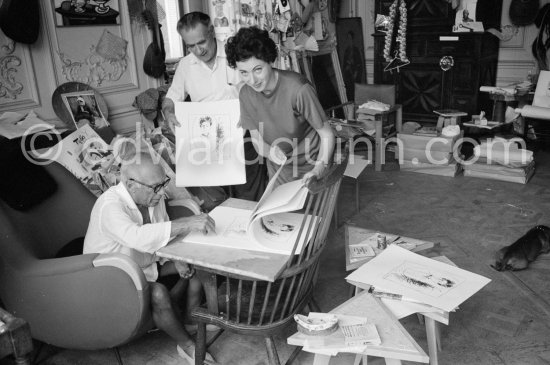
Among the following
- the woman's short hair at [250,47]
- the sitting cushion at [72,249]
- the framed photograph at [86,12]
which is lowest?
Answer: the sitting cushion at [72,249]

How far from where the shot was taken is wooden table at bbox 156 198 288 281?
183 cm

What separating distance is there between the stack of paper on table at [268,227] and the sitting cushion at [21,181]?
3.25 ft

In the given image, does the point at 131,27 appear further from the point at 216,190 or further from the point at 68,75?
the point at 216,190

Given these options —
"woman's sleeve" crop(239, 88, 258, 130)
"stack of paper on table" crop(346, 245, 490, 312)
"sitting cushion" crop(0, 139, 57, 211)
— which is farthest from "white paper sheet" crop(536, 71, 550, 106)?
"sitting cushion" crop(0, 139, 57, 211)

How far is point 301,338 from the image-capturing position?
1.89 metres

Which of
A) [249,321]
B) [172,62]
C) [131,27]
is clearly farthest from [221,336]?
[172,62]

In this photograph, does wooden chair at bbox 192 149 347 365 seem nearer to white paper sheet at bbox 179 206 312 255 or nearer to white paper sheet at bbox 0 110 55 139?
white paper sheet at bbox 179 206 312 255

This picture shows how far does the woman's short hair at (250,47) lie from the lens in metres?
2.44

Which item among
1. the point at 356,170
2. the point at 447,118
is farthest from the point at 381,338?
the point at 447,118

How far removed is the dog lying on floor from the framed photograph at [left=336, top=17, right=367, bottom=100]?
4.23 meters

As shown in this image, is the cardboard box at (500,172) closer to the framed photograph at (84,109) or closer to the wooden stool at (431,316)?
the wooden stool at (431,316)

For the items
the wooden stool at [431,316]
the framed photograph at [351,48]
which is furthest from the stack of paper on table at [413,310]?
the framed photograph at [351,48]

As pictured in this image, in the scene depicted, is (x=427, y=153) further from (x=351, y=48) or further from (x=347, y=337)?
(x=347, y=337)

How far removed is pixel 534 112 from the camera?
5.43m
